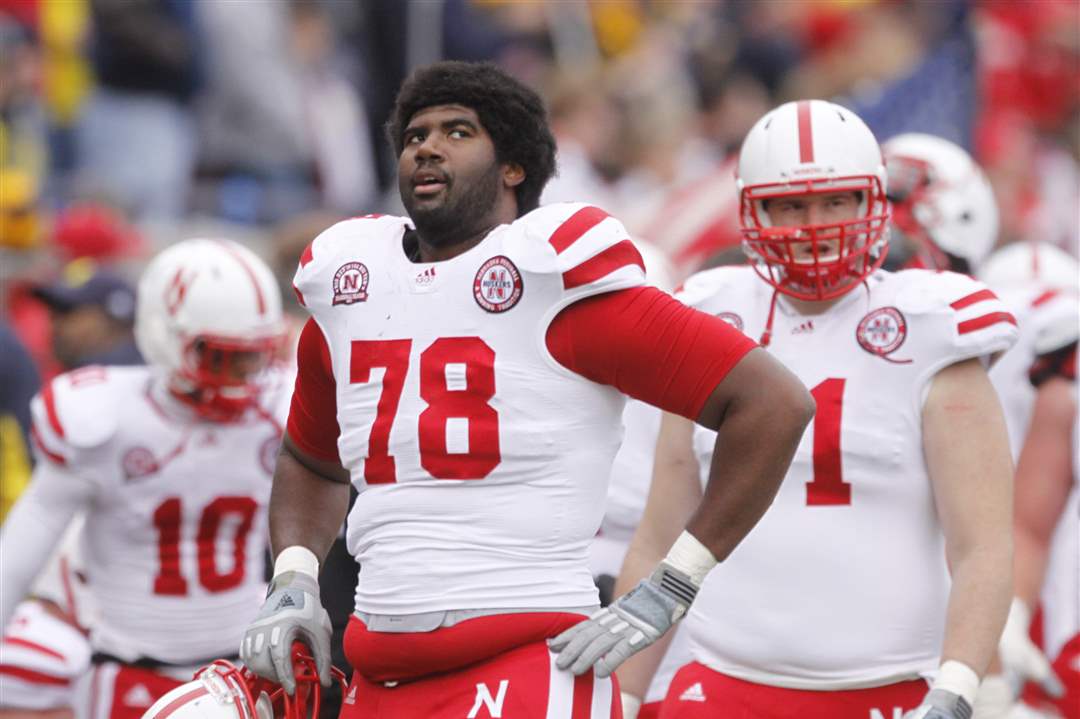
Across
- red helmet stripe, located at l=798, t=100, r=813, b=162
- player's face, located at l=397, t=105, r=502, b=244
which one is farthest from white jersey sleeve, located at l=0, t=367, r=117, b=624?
red helmet stripe, located at l=798, t=100, r=813, b=162

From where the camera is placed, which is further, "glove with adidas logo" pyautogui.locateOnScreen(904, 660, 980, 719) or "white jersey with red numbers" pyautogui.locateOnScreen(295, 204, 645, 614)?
"glove with adidas logo" pyautogui.locateOnScreen(904, 660, 980, 719)

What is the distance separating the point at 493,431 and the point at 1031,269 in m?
3.71

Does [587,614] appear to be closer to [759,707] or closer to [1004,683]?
[759,707]

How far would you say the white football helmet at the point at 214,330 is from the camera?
19.4 ft

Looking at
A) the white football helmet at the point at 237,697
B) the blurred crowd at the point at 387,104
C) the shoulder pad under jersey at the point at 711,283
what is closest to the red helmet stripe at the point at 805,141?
the shoulder pad under jersey at the point at 711,283

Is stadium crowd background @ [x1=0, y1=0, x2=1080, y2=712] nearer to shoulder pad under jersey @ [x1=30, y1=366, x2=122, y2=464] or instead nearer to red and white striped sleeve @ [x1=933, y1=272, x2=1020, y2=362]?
shoulder pad under jersey @ [x1=30, y1=366, x2=122, y2=464]

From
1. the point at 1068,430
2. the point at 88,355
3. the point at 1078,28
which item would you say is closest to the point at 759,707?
the point at 1068,430

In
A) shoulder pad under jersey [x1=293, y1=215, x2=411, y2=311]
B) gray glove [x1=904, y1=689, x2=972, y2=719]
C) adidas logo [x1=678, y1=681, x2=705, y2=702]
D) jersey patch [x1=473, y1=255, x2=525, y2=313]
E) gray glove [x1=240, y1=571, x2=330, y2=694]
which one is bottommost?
adidas logo [x1=678, y1=681, x2=705, y2=702]

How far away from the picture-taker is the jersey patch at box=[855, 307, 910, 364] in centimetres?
436

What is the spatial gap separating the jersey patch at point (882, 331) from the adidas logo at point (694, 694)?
0.86m

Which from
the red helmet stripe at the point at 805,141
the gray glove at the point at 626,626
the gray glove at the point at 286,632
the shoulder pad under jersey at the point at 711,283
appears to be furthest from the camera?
the shoulder pad under jersey at the point at 711,283

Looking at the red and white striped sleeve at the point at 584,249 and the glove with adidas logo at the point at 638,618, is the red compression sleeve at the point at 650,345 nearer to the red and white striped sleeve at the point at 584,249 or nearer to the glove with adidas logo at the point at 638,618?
the red and white striped sleeve at the point at 584,249

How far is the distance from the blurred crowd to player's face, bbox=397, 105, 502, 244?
4.97m

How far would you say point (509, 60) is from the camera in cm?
1230
